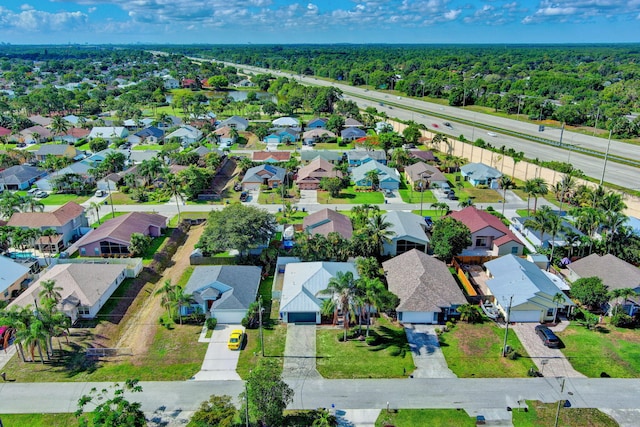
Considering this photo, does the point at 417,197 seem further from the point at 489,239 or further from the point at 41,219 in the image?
the point at 41,219

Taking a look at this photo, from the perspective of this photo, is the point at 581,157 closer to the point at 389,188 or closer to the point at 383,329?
the point at 389,188

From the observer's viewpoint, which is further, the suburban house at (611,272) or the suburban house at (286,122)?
the suburban house at (286,122)

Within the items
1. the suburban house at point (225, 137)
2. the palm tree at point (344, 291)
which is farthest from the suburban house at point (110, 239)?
the suburban house at point (225, 137)

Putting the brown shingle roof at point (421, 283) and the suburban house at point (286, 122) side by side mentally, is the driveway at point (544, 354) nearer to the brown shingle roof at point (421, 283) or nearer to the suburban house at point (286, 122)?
the brown shingle roof at point (421, 283)

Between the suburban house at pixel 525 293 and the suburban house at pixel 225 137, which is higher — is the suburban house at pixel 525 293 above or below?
below

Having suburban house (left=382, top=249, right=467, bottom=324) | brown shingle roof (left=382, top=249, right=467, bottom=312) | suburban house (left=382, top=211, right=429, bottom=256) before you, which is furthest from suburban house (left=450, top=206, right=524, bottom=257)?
suburban house (left=382, top=249, right=467, bottom=324)
